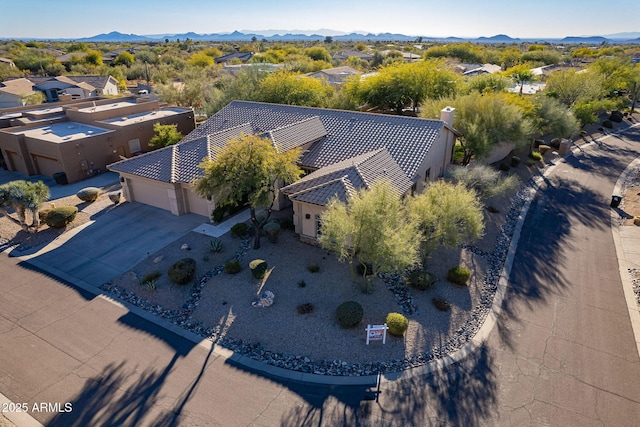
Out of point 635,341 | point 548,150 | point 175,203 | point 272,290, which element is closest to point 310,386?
point 272,290

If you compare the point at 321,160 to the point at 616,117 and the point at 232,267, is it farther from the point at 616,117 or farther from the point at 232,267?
the point at 616,117

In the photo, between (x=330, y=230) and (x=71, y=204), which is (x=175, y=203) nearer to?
(x=71, y=204)

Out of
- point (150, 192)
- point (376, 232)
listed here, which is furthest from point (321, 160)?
point (150, 192)

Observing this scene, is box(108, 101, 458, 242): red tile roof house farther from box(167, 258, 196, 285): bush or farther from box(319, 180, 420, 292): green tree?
box(167, 258, 196, 285): bush

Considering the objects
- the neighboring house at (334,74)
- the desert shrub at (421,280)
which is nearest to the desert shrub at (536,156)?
the desert shrub at (421,280)

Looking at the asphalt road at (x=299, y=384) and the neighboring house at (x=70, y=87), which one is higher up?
the neighboring house at (x=70, y=87)

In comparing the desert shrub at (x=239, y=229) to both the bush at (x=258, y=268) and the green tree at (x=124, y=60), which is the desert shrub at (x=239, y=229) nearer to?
the bush at (x=258, y=268)

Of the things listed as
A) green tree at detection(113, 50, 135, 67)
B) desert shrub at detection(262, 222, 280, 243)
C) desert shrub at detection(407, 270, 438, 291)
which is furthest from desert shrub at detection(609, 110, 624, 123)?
green tree at detection(113, 50, 135, 67)
